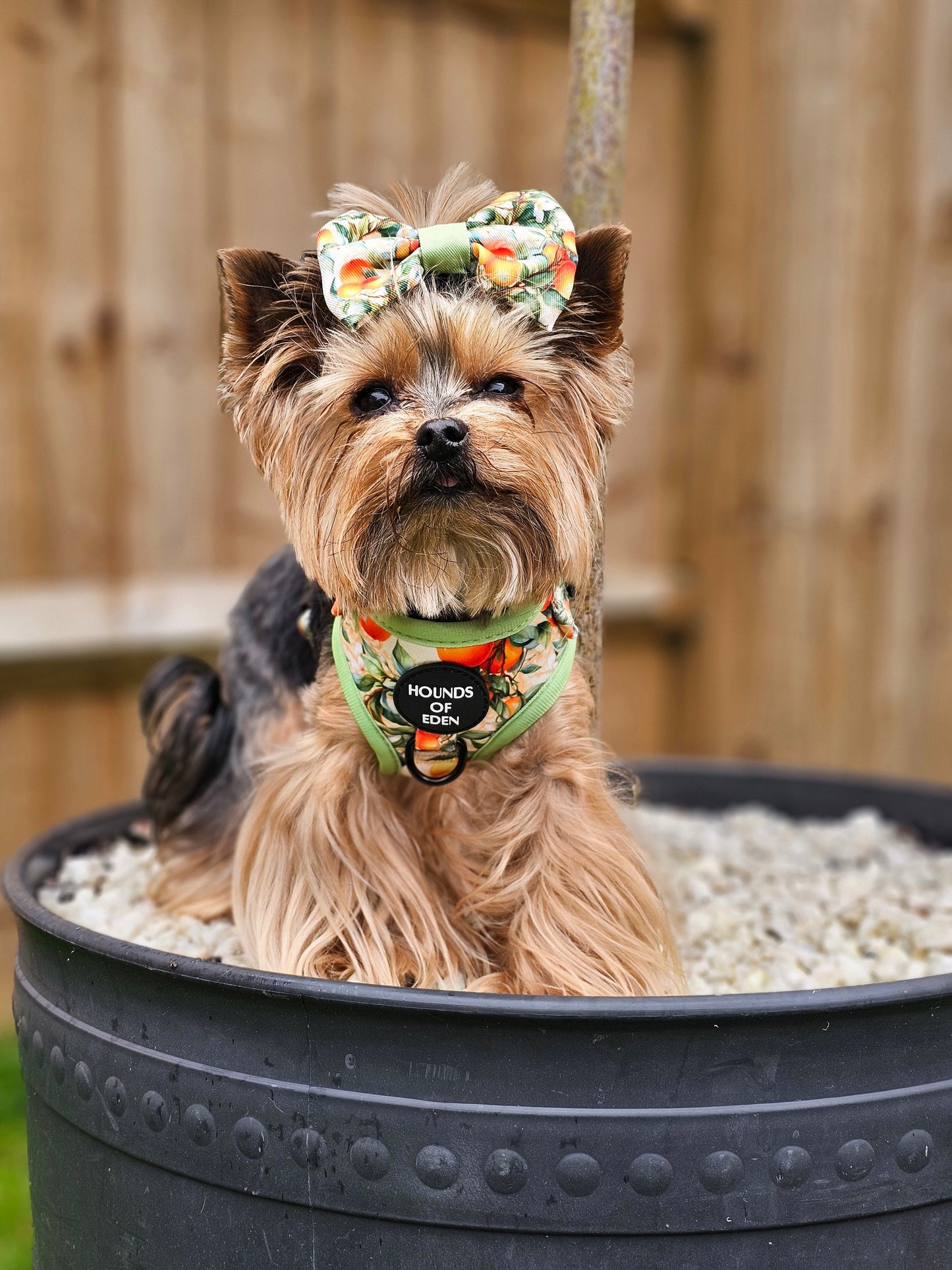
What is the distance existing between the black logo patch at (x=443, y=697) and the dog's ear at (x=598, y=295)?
1.56 ft

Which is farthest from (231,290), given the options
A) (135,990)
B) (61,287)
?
(61,287)

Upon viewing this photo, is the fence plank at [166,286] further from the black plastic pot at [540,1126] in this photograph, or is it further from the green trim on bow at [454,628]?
the black plastic pot at [540,1126]

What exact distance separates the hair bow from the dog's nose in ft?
0.64

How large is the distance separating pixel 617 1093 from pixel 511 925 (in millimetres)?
499

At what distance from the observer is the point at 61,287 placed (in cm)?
364

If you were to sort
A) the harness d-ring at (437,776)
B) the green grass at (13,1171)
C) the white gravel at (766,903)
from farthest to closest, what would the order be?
1. the green grass at (13,1171)
2. the white gravel at (766,903)
3. the harness d-ring at (437,776)

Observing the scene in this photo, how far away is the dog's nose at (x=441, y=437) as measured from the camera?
5.22ft

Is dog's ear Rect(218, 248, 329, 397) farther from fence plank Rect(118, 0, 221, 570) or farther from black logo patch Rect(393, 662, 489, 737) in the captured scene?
fence plank Rect(118, 0, 221, 570)

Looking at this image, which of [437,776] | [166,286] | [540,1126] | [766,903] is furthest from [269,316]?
[166,286]

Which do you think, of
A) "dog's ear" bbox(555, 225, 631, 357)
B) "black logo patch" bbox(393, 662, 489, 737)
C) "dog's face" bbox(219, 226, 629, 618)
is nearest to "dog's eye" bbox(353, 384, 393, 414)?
"dog's face" bbox(219, 226, 629, 618)

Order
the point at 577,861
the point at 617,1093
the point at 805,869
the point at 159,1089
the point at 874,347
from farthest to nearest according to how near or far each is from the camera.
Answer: the point at 874,347
the point at 805,869
the point at 577,861
the point at 159,1089
the point at 617,1093

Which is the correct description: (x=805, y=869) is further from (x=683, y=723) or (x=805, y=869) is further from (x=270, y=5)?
(x=270, y=5)

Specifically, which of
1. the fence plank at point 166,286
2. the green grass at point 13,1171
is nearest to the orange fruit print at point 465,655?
the green grass at point 13,1171

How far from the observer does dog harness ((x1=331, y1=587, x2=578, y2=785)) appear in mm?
1741
